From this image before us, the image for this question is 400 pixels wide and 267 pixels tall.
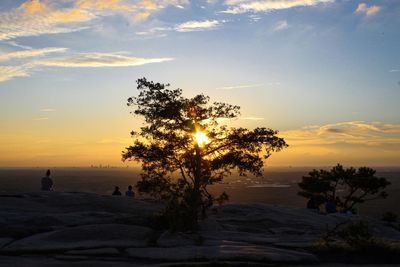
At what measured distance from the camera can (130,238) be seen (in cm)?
1484

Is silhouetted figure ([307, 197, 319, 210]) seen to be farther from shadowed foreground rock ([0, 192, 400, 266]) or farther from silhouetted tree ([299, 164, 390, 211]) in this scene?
shadowed foreground rock ([0, 192, 400, 266])

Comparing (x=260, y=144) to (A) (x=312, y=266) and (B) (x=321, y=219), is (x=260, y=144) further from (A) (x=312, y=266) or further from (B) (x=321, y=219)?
(A) (x=312, y=266)

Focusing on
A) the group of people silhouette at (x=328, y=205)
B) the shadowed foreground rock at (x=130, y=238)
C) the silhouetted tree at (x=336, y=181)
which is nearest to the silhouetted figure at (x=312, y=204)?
the group of people silhouette at (x=328, y=205)

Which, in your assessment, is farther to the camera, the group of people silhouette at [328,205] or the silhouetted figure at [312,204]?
the silhouetted figure at [312,204]

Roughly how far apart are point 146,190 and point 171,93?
15.5ft

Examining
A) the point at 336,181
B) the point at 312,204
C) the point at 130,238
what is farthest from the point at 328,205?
the point at 130,238

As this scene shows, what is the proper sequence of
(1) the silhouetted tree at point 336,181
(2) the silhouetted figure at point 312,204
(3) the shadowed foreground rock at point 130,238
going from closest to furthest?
1. (3) the shadowed foreground rock at point 130,238
2. (2) the silhouetted figure at point 312,204
3. (1) the silhouetted tree at point 336,181

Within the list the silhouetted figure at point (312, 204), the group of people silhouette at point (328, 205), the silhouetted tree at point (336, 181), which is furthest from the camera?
the silhouetted tree at point (336, 181)

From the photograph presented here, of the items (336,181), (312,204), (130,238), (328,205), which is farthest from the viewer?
(336,181)

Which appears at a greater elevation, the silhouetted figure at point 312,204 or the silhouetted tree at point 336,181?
the silhouetted tree at point 336,181

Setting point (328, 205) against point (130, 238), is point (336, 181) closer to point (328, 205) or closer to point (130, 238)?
point (328, 205)

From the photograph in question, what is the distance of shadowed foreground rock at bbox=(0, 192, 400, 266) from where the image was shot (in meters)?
11.9

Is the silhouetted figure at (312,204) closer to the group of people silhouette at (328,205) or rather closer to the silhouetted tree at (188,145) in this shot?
the group of people silhouette at (328,205)

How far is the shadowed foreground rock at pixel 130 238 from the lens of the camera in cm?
1191
